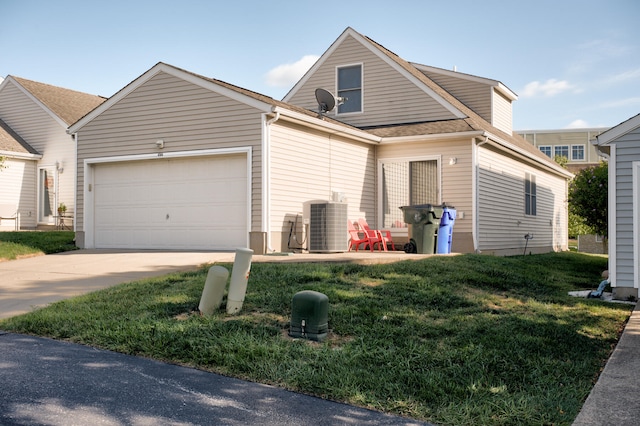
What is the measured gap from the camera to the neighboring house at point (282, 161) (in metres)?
13.4

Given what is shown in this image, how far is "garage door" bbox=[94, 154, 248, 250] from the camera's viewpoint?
13523mm

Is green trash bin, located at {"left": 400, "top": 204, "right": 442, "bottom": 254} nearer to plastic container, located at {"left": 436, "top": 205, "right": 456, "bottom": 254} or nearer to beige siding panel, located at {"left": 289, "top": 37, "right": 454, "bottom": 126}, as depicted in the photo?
plastic container, located at {"left": 436, "top": 205, "right": 456, "bottom": 254}

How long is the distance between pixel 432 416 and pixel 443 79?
17143 mm

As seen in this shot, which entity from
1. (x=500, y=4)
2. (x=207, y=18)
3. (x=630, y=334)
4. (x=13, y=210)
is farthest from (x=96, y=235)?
(x=630, y=334)

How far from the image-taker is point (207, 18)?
14883 mm

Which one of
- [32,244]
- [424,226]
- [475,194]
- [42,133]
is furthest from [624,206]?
[42,133]

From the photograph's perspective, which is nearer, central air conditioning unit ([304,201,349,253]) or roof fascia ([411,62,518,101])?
central air conditioning unit ([304,201,349,253])

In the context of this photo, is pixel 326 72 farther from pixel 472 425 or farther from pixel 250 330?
pixel 472 425

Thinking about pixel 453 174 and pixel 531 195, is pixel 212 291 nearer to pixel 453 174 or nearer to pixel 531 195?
pixel 453 174

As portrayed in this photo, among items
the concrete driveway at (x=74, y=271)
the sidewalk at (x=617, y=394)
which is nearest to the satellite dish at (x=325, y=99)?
the concrete driveway at (x=74, y=271)

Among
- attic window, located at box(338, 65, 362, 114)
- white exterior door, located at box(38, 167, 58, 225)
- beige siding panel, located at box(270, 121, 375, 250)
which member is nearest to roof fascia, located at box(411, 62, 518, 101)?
attic window, located at box(338, 65, 362, 114)

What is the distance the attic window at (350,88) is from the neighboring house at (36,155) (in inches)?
371

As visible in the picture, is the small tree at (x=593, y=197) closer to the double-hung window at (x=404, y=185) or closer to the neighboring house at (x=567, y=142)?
the double-hung window at (x=404, y=185)

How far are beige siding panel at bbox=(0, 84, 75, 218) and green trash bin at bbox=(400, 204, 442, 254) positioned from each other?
40.9 ft
